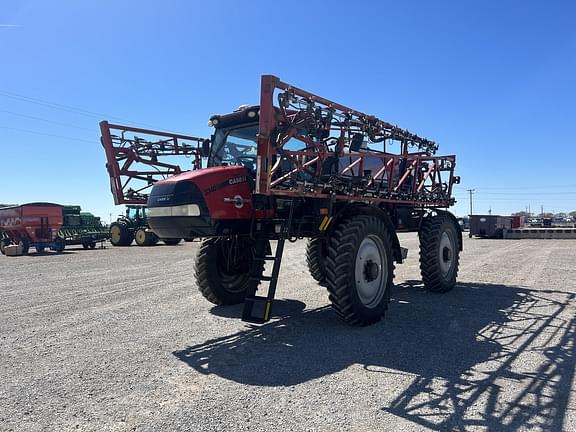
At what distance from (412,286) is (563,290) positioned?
9.72 feet

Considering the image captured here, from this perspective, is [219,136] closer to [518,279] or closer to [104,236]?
[518,279]

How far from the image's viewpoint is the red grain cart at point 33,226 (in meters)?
22.2

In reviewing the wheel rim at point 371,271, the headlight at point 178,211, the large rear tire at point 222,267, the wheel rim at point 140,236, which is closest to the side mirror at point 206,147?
the large rear tire at point 222,267

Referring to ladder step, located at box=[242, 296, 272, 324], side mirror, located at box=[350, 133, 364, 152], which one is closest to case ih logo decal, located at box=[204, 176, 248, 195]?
ladder step, located at box=[242, 296, 272, 324]

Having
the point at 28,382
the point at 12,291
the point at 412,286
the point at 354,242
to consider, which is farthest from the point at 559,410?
the point at 12,291

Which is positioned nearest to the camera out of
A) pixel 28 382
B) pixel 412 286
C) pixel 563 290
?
pixel 28 382

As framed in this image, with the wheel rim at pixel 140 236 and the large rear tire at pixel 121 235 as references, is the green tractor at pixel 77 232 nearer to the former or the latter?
the large rear tire at pixel 121 235

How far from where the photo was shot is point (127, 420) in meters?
3.41

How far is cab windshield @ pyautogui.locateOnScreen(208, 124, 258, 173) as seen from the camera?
684 centimetres

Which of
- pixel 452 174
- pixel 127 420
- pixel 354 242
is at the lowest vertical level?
pixel 127 420

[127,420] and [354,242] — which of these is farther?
[354,242]

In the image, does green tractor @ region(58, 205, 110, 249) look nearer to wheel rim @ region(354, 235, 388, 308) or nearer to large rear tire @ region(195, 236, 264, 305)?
large rear tire @ region(195, 236, 264, 305)

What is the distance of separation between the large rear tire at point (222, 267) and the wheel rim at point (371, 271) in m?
1.76

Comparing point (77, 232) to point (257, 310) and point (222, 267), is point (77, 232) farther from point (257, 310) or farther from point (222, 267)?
point (257, 310)
